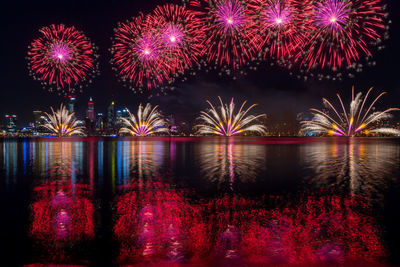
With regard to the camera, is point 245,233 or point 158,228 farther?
point 158,228

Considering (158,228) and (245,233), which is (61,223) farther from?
(245,233)

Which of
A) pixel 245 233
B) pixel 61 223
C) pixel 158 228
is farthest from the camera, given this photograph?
pixel 61 223

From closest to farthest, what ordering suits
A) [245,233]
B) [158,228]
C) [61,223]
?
1. [245,233]
2. [158,228]
3. [61,223]

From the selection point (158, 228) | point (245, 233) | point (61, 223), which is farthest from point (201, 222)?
point (61, 223)

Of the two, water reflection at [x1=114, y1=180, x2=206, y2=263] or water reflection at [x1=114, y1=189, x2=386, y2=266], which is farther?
water reflection at [x1=114, y1=180, x2=206, y2=263]

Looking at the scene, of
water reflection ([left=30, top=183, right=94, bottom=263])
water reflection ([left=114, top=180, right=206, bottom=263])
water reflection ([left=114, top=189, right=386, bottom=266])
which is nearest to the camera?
water reflection ([left=114, top=189, right=386, bottom=266])

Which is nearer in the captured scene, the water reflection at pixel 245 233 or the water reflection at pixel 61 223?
the water reflection at pixel 245 233

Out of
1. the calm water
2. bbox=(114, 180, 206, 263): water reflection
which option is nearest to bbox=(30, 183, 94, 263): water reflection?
the calm water

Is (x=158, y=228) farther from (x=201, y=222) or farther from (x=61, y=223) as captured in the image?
(x=61, y=223)

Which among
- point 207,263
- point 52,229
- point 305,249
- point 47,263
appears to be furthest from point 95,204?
point 305,249

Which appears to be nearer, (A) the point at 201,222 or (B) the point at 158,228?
(B) the point at 158,228

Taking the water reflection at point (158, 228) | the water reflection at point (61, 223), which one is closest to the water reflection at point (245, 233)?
the water reflection at point (158, 228)

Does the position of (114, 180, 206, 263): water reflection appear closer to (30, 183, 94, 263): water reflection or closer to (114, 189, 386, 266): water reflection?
(114, 189, 386, 266): water reflection

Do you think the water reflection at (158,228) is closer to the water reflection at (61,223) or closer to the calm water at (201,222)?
the calm water at (201,222)
